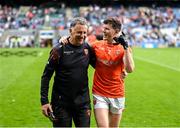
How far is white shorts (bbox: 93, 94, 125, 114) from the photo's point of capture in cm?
685

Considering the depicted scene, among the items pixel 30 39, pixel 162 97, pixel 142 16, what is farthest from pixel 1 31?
pixel 162 97

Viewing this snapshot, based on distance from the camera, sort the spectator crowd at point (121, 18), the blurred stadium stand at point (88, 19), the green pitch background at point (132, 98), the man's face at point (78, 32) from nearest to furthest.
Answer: the man's face at point (78, 32), the green pitch background at point (132, 98), the blurred stadium stand at point (88, 19), the spectator crowd at point (121, 18)

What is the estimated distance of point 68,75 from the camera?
6.30 meters

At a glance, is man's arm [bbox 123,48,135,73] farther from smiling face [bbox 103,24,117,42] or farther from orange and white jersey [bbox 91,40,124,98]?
smiling face [bbox 103,24,117,42]

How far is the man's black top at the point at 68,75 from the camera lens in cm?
625

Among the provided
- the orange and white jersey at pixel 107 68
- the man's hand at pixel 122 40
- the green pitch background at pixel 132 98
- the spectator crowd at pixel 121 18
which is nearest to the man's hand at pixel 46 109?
the orange and white jersey at pixel 107 68

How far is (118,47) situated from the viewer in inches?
273

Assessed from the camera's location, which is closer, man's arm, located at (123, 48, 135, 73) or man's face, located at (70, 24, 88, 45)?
man's face, located at (70, 24, 88, 45)

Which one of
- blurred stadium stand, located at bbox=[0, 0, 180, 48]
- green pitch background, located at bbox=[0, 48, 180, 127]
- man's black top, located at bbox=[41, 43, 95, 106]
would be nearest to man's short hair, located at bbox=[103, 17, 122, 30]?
man's black top, located at bbox=[41, 43, 95, 106]

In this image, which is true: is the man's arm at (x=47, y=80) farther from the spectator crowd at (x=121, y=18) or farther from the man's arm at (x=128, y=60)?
the spectator crowd at (x=121, y=18)

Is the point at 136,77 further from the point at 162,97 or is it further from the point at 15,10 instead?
the point at 15,10

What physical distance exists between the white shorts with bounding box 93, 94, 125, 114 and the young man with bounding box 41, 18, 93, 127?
16.8 inches

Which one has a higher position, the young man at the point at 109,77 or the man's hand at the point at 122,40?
the man's hand at the point at 122,40

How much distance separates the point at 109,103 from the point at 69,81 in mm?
913
